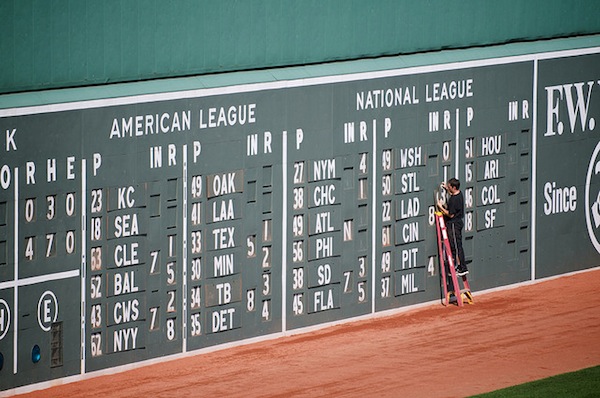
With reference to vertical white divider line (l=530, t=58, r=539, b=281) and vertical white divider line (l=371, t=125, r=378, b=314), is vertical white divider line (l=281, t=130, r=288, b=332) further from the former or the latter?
vertical white divider line (l=530, t=58, r=539, b=281)

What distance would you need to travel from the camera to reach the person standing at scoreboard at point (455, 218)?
1975cm

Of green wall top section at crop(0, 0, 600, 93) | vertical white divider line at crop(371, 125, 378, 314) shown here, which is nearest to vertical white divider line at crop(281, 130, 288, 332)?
green wall top section at crop(0, 0, 600, 93)

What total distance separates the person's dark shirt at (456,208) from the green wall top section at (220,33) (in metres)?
2.06

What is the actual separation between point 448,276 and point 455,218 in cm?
86

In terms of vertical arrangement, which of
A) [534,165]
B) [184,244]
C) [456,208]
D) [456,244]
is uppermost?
[534,165]

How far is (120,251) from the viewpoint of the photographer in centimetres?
1634

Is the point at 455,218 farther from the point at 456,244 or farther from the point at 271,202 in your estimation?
the point at 271,202

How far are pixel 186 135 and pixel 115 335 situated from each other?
7.81 feet

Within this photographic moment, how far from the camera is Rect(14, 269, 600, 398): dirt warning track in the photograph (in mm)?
16094

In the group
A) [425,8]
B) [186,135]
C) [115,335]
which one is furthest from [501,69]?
[115,335]

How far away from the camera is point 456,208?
19781mm

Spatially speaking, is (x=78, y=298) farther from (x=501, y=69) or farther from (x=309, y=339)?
(x=501, y=69)

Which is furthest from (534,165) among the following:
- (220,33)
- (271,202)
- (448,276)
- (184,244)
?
(184,244)

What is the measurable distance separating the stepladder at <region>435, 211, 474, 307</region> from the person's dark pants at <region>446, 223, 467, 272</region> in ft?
0.23
